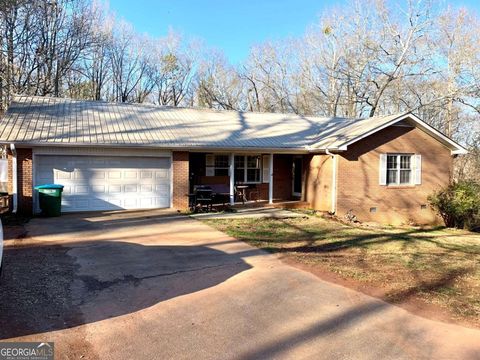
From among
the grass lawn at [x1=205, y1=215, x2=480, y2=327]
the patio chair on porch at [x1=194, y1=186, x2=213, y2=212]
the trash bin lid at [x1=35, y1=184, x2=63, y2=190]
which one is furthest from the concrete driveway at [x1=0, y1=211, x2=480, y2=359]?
the patio chair on porch at [x1=194, y1=186, x2=213, y2=212]

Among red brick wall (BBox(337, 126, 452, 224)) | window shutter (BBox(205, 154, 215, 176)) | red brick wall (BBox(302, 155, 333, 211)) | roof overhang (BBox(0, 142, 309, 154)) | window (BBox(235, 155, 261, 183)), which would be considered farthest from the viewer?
window (BBox(235, 155, 261, 183))

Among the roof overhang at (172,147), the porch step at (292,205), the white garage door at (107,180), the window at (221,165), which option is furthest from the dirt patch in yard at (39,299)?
the porch step at (292,205)

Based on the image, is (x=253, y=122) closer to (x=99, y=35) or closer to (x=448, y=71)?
(x=99, y=35)

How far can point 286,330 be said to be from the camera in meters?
4.62

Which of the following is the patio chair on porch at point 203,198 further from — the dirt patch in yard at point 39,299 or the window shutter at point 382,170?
the window shutter at point 382,170

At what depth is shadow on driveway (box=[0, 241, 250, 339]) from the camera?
4.97 meters

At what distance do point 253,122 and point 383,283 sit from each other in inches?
590

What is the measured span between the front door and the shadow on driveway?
11187 mm

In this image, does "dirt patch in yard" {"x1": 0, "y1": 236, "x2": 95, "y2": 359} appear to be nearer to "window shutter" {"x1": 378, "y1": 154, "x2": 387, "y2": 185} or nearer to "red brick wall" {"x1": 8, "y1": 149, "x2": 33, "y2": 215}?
"red brick wall" {"x1": 8, "y1": 149, "x2": 33, "y2": 215}

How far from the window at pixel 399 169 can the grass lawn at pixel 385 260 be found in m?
5.37

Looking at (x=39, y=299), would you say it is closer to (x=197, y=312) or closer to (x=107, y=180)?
(x=197, y=312)

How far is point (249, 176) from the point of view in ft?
61.7

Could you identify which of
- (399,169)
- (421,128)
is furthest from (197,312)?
(421,128)

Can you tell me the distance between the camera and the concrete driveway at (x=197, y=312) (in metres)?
4.19
